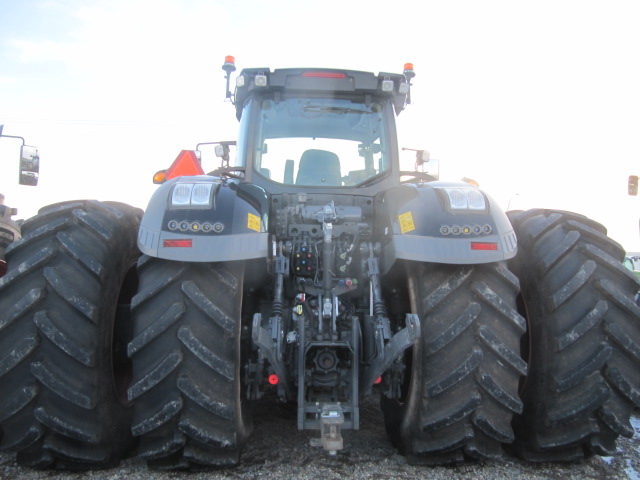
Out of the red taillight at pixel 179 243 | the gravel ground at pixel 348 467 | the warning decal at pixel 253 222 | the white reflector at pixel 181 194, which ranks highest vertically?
the white reflector at pixel 181 194

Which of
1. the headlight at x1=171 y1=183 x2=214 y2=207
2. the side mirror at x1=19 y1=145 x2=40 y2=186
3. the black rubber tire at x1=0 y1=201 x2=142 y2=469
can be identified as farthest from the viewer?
the side mirror at x1=19 y1=145 x2=40 y2=186

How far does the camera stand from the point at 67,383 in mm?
2426

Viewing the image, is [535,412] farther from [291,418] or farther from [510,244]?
[291,418]

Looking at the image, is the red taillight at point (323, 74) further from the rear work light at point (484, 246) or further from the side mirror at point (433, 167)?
the rear work light at point (484, 246)

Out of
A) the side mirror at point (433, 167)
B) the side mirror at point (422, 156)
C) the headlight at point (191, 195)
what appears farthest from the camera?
the side mirror at point (422, 156)

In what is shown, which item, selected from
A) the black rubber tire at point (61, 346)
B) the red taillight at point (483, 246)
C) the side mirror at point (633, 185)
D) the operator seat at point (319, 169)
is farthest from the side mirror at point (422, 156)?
the side mirror at point (633, 185)

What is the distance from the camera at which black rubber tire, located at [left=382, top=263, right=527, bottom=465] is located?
2.35 metres

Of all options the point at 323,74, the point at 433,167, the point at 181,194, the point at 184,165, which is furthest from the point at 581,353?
the point at 184,165

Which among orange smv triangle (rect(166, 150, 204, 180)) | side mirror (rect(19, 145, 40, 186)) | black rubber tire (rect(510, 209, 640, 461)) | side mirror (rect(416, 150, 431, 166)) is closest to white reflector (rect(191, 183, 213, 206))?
orange smv triangle (rect(166, 150, 204, 180))

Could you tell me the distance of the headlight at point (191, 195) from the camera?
2510 mm

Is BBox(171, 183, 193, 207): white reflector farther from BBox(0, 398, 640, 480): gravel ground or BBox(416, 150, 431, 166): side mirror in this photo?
BBox(416, 150, 431, 166): side mirror

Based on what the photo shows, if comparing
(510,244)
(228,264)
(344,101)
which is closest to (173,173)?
(344,101)

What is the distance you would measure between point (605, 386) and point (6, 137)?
561cm

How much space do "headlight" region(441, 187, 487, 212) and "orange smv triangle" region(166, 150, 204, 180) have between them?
7.23 ft
